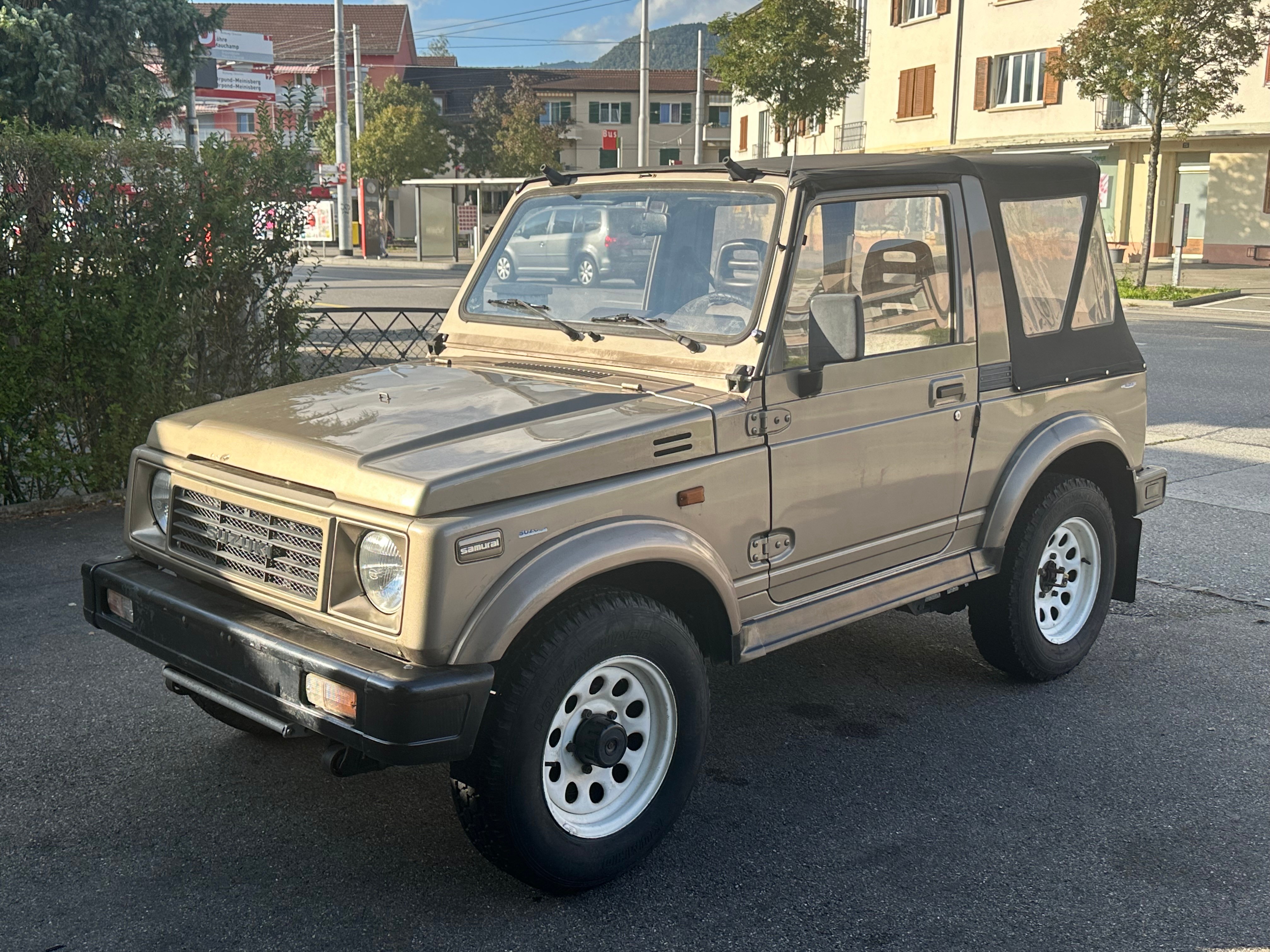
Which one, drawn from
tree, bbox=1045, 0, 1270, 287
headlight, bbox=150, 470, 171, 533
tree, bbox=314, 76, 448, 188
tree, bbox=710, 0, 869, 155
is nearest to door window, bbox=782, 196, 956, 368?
headlight, bbox=150, 470, 171, 533

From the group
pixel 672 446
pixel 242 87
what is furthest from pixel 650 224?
pixel 242 87

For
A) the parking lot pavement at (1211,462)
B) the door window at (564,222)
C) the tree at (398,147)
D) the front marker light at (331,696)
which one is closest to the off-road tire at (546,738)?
the front marker light at (331,696)

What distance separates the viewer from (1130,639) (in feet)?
19.0

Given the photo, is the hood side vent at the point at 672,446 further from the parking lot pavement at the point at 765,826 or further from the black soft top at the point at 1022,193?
the parking lot pavement at the point at 765,826

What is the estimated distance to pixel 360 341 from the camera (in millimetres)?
14227

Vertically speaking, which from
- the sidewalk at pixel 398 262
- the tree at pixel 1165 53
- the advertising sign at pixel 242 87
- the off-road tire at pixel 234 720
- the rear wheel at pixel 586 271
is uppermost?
the advertising sign at pixel 242 87

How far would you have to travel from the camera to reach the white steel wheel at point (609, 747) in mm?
3506

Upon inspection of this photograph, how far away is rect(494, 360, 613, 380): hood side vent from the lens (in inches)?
166

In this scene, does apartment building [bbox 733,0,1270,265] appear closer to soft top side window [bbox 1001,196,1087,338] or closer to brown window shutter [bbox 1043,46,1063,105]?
brown window shutter [bbox 1043,46,1063,105]

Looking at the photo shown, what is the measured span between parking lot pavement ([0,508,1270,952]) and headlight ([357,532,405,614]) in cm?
92

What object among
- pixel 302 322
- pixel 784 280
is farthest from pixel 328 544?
pixel 302 322

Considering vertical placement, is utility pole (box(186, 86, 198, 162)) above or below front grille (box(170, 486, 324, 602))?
above

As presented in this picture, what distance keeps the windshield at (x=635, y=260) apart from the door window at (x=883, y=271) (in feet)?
0.53

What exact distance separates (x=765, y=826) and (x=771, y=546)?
0.89 m
